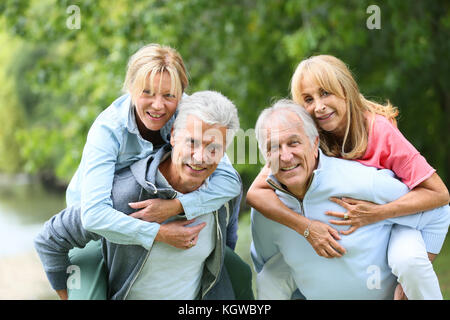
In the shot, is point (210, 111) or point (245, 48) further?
point (245, 48)

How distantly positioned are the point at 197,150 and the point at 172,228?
0.38 meters

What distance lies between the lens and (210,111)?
2.34 metres

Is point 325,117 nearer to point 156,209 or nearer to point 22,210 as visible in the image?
point 156,209

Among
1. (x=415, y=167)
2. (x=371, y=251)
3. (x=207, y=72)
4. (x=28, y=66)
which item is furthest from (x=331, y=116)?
(x=28, y=66)

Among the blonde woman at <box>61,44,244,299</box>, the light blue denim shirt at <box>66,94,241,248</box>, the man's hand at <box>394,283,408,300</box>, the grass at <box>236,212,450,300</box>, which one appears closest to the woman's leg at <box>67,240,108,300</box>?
the blonde woman at <box>61,44,244,299</box>

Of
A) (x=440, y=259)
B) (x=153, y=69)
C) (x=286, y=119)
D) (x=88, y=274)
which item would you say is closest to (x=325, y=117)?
(x=286, y=119)

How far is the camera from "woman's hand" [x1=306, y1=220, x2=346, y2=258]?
2416 mm

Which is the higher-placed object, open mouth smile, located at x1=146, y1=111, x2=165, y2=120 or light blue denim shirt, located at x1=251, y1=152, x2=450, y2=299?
open mouth smile, located at x1=146, y1=111, x2=165, y2=120

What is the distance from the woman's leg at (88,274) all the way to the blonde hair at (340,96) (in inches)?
49.0

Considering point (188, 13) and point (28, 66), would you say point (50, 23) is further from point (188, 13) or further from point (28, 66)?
point (28, 66)

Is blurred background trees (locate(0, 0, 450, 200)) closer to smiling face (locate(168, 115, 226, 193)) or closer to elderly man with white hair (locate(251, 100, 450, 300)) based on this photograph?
elderly man with white hair (locate(251, 100, 450, 300))

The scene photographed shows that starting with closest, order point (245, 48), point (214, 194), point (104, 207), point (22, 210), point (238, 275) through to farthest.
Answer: point (104, 207) < point (214, 194) < point (238, 275) < point (245, 48) < point (22, 210)

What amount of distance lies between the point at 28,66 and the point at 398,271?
16401 millimetres

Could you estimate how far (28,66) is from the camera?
1673 centimetres
